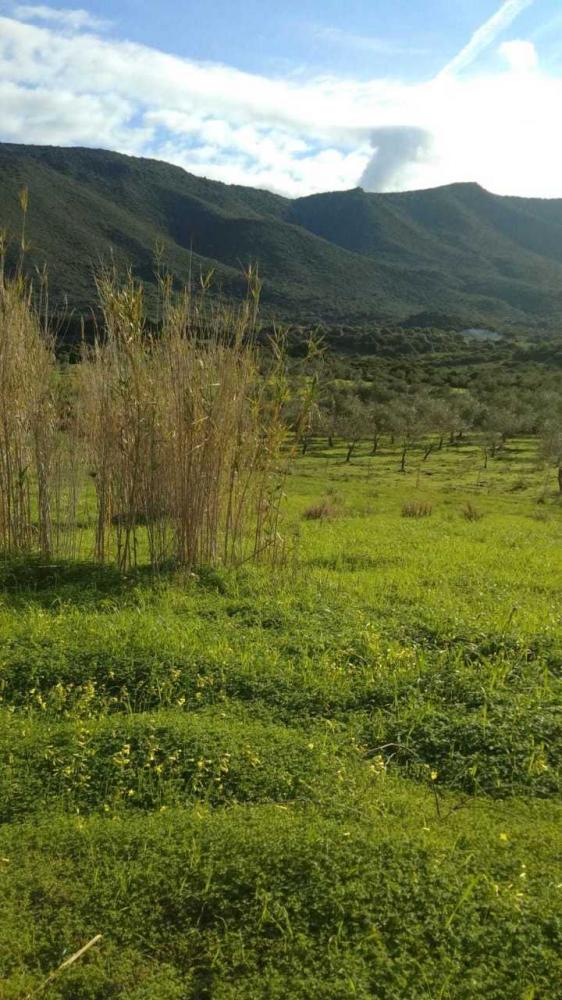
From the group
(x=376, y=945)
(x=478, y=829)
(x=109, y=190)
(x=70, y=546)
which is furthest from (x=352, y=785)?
(x=109, y=190)

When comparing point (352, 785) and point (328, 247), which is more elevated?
point (328, 247)

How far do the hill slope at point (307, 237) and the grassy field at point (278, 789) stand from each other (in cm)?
2580

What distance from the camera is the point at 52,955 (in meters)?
2.47

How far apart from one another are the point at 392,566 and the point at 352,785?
13.0ft

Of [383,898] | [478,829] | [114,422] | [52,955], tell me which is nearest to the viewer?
[52,955]

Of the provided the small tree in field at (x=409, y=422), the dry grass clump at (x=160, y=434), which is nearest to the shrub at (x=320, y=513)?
the dry grass clump at (x=160, y=434)

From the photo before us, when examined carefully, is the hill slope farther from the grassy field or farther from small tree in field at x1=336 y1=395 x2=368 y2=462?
the grassy field

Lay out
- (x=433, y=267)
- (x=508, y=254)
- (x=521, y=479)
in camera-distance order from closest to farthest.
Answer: (x=521, y=479), (x=433, y=267), (x=508, y=254)

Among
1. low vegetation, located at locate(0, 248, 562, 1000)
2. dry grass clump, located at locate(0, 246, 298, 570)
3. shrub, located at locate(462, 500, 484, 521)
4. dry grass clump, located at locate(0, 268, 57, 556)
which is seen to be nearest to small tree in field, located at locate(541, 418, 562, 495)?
shrub, located at locate(462, 500, 484, 521)

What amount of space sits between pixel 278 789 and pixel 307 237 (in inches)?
2884

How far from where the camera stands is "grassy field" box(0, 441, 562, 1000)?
246cm

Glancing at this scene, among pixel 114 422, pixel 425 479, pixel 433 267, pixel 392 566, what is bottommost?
pixel 425 479

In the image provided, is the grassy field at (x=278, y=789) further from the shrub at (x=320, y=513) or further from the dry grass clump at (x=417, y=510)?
the dry grass clump at (x=417, y=510)

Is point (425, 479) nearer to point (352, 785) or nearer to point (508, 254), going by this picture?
point (352, 785)
